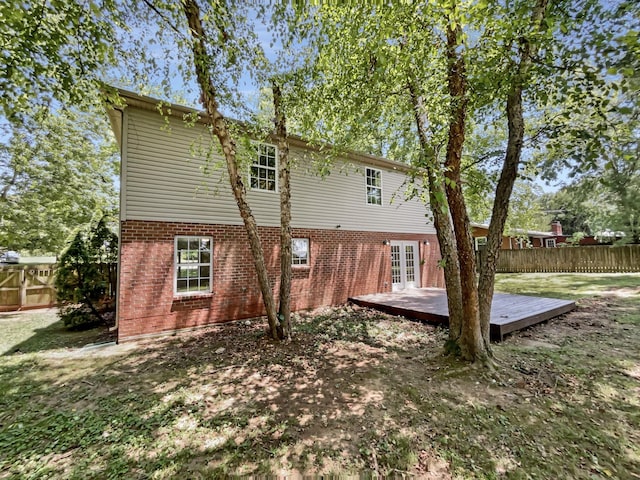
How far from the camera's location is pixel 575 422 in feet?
9.82

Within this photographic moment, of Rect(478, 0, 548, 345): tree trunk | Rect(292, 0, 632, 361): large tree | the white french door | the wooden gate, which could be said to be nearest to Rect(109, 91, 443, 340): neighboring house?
the white french door

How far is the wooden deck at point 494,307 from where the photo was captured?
6012mm

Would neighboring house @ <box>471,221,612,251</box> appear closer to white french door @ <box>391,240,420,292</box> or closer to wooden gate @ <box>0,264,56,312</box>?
white french door @ <box>391,240,420,292</box>

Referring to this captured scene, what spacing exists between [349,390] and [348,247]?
6204mm

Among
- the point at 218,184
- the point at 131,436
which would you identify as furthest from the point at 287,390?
the point at 218,184

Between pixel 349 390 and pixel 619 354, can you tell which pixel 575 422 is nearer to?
pixel 349 390

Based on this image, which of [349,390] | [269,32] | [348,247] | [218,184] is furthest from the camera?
[348,247]

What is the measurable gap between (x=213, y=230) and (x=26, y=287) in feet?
26.2

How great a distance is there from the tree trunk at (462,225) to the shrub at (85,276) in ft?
28.2

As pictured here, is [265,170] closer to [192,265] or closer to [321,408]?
[192,265]

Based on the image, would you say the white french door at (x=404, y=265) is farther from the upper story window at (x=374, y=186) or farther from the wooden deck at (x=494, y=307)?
the upper story window at (x=374, y=186)

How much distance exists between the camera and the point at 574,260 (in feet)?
54.8

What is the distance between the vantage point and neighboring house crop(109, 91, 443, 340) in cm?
605

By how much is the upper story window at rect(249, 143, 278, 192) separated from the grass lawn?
4270 millimetres
